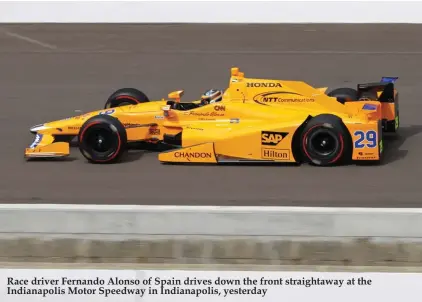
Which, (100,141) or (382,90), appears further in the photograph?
(382,90)

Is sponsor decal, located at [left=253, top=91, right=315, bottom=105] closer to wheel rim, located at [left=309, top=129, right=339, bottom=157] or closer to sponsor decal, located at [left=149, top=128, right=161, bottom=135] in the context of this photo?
wheel rim, located at [left=309, top=129, right=339, bottom=157]

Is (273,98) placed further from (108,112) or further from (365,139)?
(108,112)

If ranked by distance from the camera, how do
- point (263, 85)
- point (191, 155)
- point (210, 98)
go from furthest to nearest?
point (210, 98) → point (263, 85) → point (191, 155)

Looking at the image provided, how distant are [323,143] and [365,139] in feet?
1.68

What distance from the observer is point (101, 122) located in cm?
1204

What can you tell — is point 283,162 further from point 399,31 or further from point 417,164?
point 399,31

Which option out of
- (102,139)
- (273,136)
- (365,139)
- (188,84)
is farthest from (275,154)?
(188,84)

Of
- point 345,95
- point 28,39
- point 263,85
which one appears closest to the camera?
point 263,85

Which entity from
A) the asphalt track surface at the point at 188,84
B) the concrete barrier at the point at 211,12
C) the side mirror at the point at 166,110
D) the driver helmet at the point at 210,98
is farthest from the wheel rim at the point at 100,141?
the concrete barrier at the point at 211,12

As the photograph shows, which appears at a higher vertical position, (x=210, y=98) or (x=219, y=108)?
(x=210, y=98)

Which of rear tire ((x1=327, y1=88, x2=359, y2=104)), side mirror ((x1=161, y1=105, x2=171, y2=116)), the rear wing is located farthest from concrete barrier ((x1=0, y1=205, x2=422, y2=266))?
rear tire ((x1=327, y1=88, x2=359, y2=104))

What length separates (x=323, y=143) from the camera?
11680mm

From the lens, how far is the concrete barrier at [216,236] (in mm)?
9109

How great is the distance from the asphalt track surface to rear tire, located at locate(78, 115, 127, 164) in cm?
14
